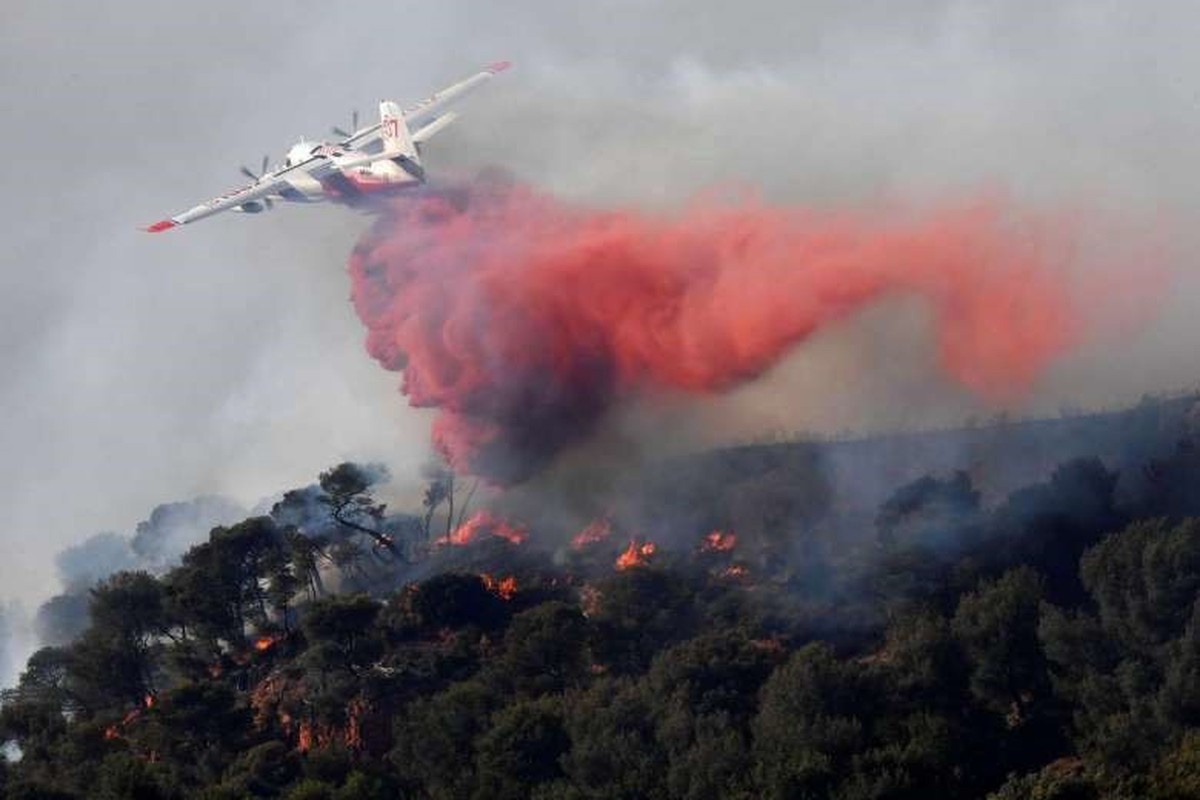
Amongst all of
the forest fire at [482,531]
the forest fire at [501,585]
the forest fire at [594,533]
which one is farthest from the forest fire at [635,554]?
the forest fire at [482,531]

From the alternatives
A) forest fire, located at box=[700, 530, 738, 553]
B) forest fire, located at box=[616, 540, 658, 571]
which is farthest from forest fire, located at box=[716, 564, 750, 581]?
forest fire, located at box=[616, 540, 658, 571]

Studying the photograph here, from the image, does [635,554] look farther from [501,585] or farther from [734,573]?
[501,585]

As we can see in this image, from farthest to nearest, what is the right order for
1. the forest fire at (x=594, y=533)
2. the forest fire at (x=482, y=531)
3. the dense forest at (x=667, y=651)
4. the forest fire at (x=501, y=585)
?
1. the forest fire at (x=482, y=531)
2. the forest fire at (x=594, y=533)
3. the forest fire at (x=501, y=585)
4. the dense forest at (x=667, y=651)

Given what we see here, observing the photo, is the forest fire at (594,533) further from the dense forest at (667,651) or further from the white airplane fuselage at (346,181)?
the white airplane fuselage at (346,181)

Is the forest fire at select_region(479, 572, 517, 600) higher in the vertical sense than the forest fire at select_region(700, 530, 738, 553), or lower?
higher

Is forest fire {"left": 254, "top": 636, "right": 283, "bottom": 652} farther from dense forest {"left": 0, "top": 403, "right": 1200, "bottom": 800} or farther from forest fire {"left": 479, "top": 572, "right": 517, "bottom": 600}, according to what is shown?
forest fire {"left": 479, "top": 572, "right": 517, "bottom": 600}

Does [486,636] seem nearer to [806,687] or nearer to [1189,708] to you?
[806,687]

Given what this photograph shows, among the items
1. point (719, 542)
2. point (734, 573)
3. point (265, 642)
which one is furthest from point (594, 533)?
point (265, 642)
